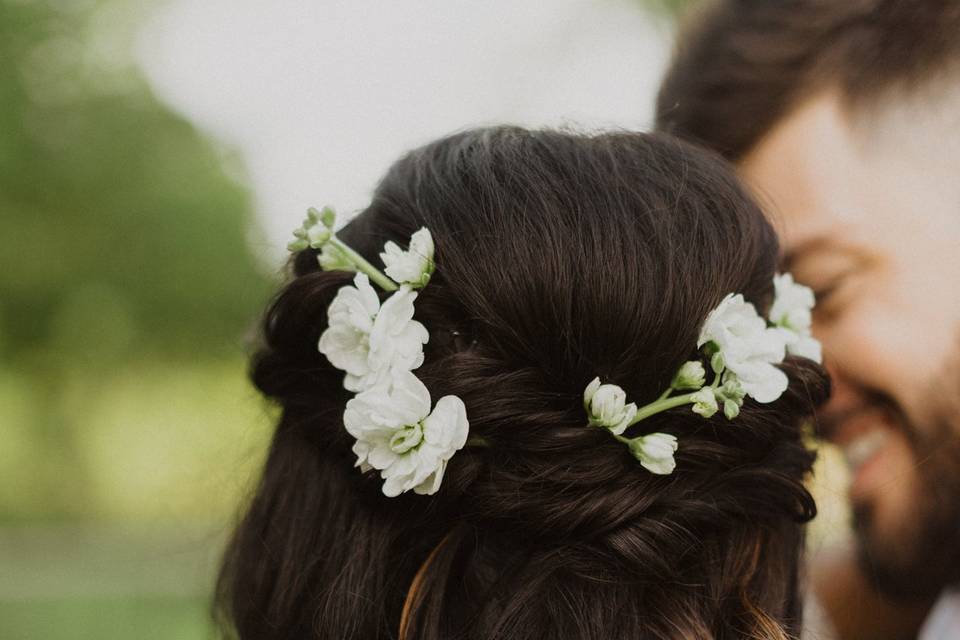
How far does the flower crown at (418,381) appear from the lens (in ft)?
3.46

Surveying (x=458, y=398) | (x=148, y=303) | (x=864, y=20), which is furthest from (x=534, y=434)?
(x=148, y=303)

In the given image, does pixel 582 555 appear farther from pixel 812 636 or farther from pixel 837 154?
pixel 837 154

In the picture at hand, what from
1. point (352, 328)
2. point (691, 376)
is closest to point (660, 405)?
point (691, 376)

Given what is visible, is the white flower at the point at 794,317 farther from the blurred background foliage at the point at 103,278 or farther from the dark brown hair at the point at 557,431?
the blurred background foliage at the point at 103,278

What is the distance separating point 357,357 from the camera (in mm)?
1131

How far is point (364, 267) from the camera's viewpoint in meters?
1.16

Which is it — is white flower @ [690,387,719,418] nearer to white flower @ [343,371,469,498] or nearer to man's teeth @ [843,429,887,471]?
white flower @ [343,371,469,498]

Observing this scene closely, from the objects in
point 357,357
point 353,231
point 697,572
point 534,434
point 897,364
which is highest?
point 353,231

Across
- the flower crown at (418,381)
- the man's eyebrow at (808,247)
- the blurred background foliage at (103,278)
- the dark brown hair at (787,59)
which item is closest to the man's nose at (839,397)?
the man's eyebrow at (808,247)

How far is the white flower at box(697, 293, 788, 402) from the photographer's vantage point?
1.09m

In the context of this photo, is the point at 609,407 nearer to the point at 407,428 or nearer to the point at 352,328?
the point at 407,428

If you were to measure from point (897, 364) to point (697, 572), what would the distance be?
88cm

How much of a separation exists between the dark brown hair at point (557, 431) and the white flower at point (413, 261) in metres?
0.03

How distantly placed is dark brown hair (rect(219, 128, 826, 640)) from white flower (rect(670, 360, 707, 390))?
0.02 m
